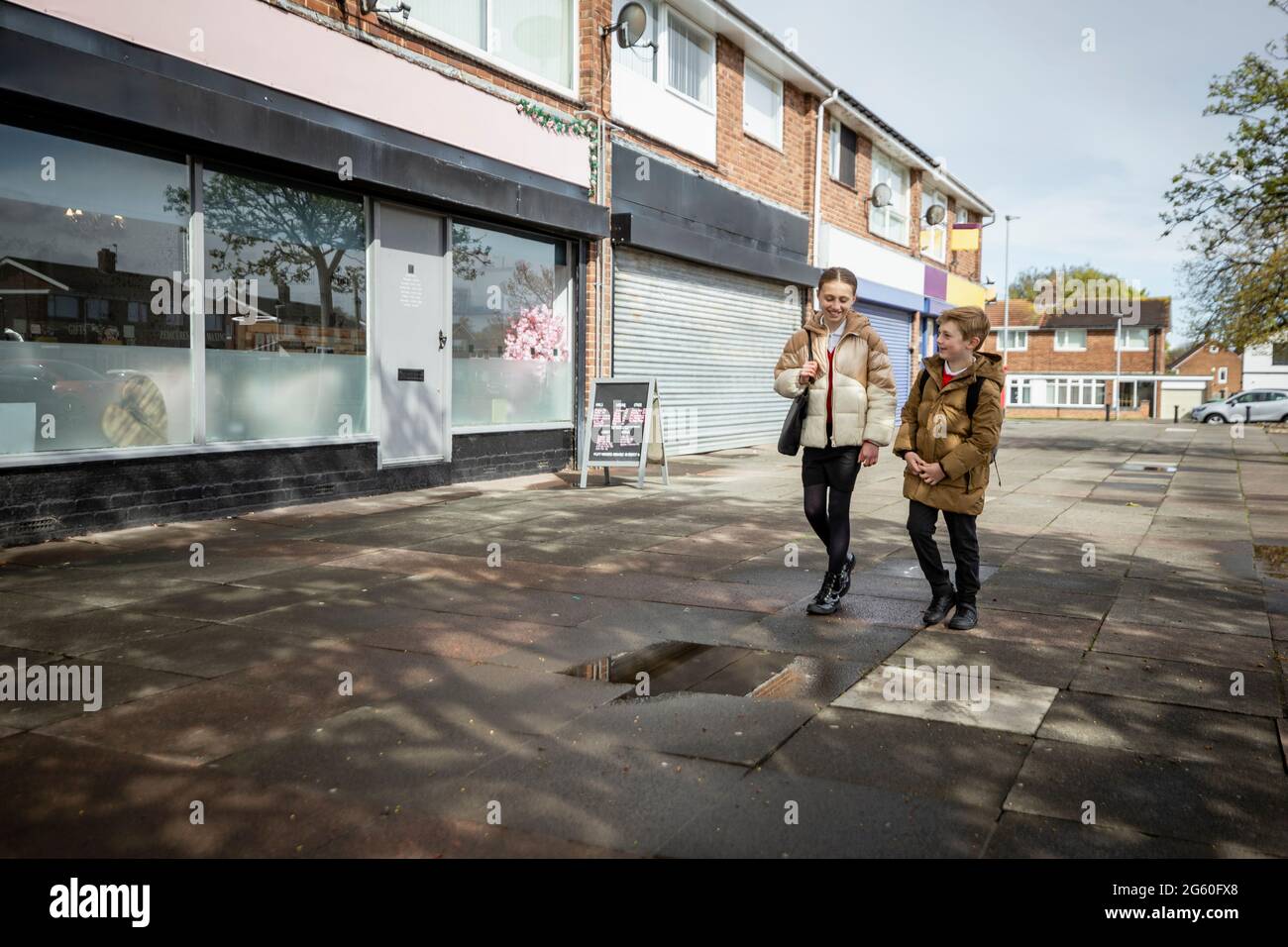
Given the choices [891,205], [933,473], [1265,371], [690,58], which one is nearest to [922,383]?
[933,473]

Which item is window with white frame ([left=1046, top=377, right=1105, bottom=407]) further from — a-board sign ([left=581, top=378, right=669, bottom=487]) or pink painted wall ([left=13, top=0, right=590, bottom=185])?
a-board sign ([left=581, top=378, right=669, bottom=487])

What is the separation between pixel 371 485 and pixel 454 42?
4961 millimetres

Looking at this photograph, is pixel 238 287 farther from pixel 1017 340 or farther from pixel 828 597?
pixel 1017 340

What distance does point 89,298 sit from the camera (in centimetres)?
741

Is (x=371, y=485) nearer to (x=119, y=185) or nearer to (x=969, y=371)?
(x=119, y=185)

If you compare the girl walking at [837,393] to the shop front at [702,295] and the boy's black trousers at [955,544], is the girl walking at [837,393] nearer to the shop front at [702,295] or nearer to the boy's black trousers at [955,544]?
the boy's black trousers at [955,544]

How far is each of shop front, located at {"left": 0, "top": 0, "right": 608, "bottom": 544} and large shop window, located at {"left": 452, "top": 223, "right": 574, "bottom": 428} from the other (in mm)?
37

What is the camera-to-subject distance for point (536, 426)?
12.5 meters

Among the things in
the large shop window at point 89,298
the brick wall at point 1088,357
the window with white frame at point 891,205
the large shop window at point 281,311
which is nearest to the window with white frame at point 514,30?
the large shop window at point 281,311

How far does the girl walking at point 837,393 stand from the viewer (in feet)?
17.2

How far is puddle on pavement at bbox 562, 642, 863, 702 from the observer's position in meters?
4.11

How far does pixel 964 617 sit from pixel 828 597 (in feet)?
2.41

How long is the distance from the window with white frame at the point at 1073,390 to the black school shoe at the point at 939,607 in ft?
203

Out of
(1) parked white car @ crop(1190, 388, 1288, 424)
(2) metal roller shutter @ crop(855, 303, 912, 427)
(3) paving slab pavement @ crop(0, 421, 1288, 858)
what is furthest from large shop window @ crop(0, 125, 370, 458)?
(1) parked white car @ crop(1190, 388, 1288, 424)
